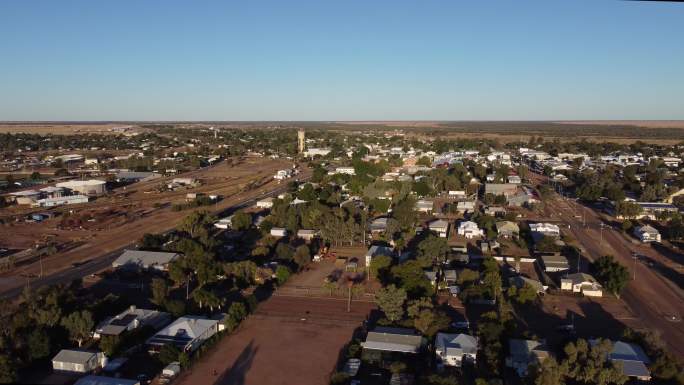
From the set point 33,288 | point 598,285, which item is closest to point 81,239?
point 33,288

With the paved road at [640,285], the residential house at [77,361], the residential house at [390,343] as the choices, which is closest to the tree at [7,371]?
the residential house at [77,361]

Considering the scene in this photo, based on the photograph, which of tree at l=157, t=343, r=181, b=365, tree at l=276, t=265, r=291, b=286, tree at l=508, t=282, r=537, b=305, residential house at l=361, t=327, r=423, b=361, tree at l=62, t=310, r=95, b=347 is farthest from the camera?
tree at l=276, t=265, r=291, b=286

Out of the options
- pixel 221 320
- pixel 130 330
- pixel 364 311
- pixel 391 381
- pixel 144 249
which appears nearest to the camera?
pixel 391 381

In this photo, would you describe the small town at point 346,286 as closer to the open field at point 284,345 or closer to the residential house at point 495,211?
the open field at point 284,345

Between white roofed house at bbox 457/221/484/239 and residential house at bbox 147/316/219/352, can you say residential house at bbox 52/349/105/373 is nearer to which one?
residential house at bbox 147/316/219/352

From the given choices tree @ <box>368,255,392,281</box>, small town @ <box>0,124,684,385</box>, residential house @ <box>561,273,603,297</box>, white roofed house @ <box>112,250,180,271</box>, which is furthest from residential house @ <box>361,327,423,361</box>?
white roofed house @ <box>112,250,180,271</box>

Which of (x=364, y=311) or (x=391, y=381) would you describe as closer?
(x=391, y=381)

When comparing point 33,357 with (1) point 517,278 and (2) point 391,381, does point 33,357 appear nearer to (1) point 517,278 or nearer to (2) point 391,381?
(2) point 391,381
